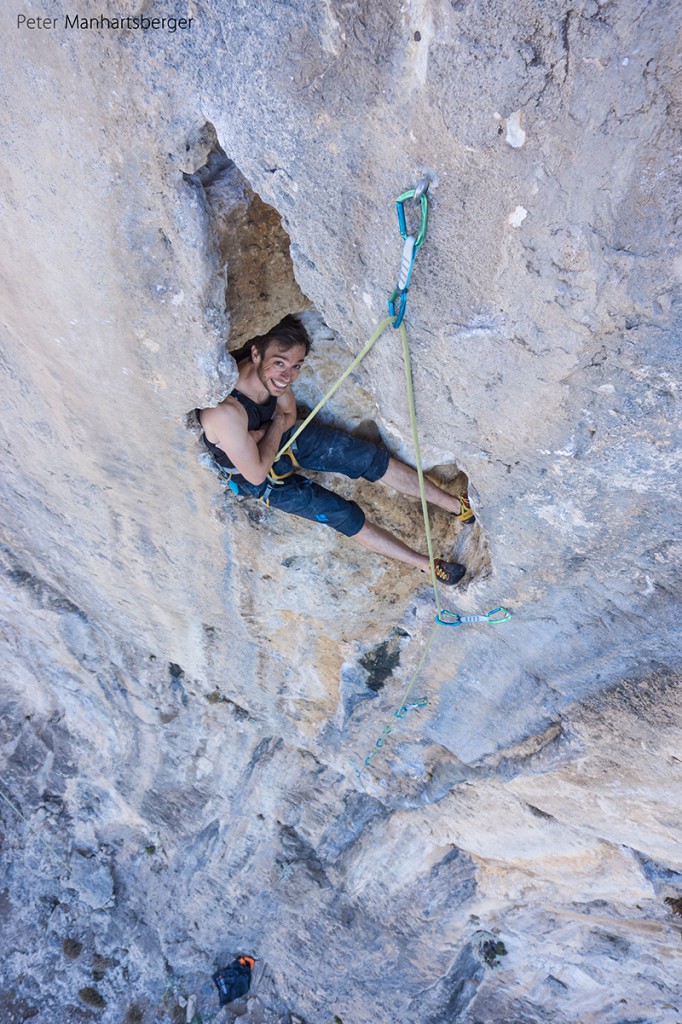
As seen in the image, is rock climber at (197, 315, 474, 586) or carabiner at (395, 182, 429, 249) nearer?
carabiner at (395, 182, 429, 249)

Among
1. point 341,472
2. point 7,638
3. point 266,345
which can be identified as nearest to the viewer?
point 266,345

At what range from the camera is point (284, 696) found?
4.21m

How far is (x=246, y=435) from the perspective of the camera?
2.47 metres

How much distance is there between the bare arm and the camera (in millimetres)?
2447

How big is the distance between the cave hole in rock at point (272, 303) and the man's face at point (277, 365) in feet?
0.30

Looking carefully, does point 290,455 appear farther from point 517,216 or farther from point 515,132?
point 515,132

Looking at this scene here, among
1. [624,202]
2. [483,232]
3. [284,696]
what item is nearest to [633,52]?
[624,202]

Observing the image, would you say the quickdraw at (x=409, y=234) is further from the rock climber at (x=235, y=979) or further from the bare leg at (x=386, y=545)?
the rock climber at (x=235, y=979)

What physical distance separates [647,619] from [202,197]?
1830 millimetres

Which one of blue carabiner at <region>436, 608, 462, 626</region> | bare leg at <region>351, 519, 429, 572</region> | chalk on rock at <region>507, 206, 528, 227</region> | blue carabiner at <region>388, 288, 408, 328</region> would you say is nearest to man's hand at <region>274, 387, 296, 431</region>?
bare leg at <region>351, 519, 429, 572</region>

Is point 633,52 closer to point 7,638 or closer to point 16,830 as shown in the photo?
point 7,638

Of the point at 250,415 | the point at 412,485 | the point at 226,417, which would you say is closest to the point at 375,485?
the point at 412,485

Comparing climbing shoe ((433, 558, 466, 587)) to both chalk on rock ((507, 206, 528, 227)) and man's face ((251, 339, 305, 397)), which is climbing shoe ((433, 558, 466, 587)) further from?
chalk on rock ((507, 206, 528, 227))

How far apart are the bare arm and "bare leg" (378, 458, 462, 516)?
1.52 feet
